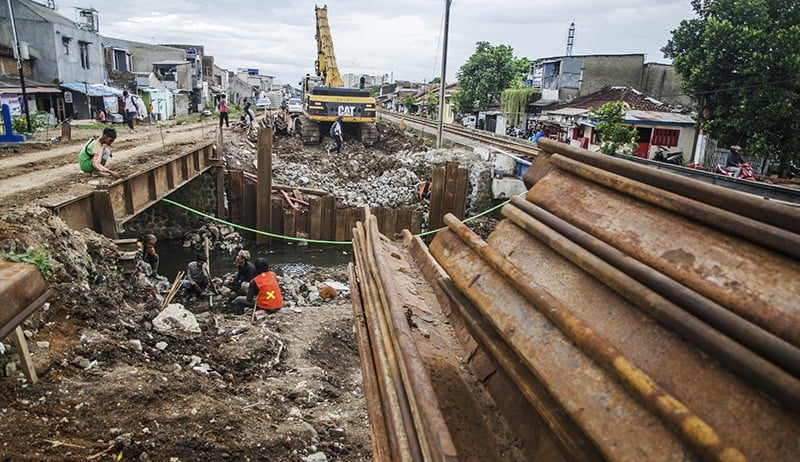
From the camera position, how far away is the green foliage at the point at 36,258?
13.7 feet

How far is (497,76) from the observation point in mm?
39094

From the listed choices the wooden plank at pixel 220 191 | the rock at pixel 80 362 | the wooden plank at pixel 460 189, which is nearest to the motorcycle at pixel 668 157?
the wooden plank at pixel 460 189

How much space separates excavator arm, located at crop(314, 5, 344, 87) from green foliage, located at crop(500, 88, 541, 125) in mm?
14494

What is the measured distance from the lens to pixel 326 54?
84.7ft

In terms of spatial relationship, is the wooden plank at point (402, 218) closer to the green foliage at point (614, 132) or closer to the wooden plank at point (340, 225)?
the wooden plank at point (340, 225)

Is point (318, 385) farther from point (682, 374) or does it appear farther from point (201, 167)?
point (201, 167)

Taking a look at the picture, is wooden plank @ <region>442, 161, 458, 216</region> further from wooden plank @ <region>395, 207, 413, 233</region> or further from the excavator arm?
the excavator arm

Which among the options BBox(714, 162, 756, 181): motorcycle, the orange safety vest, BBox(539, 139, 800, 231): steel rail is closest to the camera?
BBox(539, 139, 800, 231): steel rail

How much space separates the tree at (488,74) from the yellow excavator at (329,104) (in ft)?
56.2

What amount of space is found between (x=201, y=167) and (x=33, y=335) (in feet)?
32.9

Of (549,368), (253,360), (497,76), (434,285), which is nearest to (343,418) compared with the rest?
(253,360)

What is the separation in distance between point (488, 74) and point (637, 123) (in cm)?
1969

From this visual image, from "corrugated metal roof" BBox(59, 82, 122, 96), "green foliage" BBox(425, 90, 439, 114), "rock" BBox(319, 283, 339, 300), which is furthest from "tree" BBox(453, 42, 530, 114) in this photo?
"rock" BBox(319, 283, 339, 300)

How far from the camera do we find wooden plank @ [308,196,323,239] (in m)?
13.4
